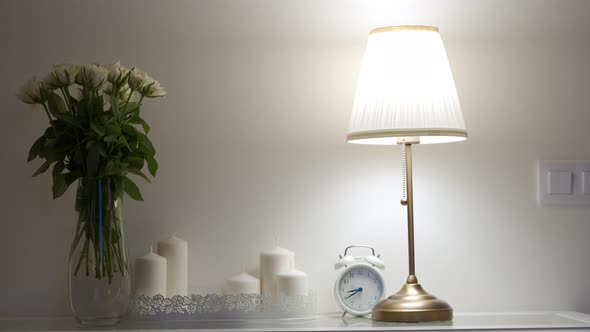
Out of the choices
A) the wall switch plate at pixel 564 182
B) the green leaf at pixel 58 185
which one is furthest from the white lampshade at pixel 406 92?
the green leaf at pixel 58 185

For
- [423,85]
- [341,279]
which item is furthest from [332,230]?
[423,85]

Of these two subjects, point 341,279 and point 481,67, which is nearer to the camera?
point 341,279

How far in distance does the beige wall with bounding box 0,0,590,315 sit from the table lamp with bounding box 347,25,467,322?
0.74 ft

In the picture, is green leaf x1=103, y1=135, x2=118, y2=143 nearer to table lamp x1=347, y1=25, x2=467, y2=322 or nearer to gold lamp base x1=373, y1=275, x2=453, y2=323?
table lamp x1=347, y1=25, x2=467, y2=322

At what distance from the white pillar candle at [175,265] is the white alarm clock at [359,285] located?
32 centimetres

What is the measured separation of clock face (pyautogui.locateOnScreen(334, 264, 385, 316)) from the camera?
162 centimetres

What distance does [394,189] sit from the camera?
69.7 inches

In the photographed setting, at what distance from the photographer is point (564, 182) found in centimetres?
177

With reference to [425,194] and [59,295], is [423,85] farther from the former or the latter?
[59,295]

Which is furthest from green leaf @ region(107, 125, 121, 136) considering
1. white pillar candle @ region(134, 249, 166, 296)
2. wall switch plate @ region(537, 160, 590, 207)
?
wall switch plate @ region(537, 160, 590, 207)

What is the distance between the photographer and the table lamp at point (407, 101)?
58.7 inches

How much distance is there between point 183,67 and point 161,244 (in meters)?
0.40

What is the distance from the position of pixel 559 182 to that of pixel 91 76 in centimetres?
104

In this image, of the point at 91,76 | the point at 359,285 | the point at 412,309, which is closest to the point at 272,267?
the point at 359,285
